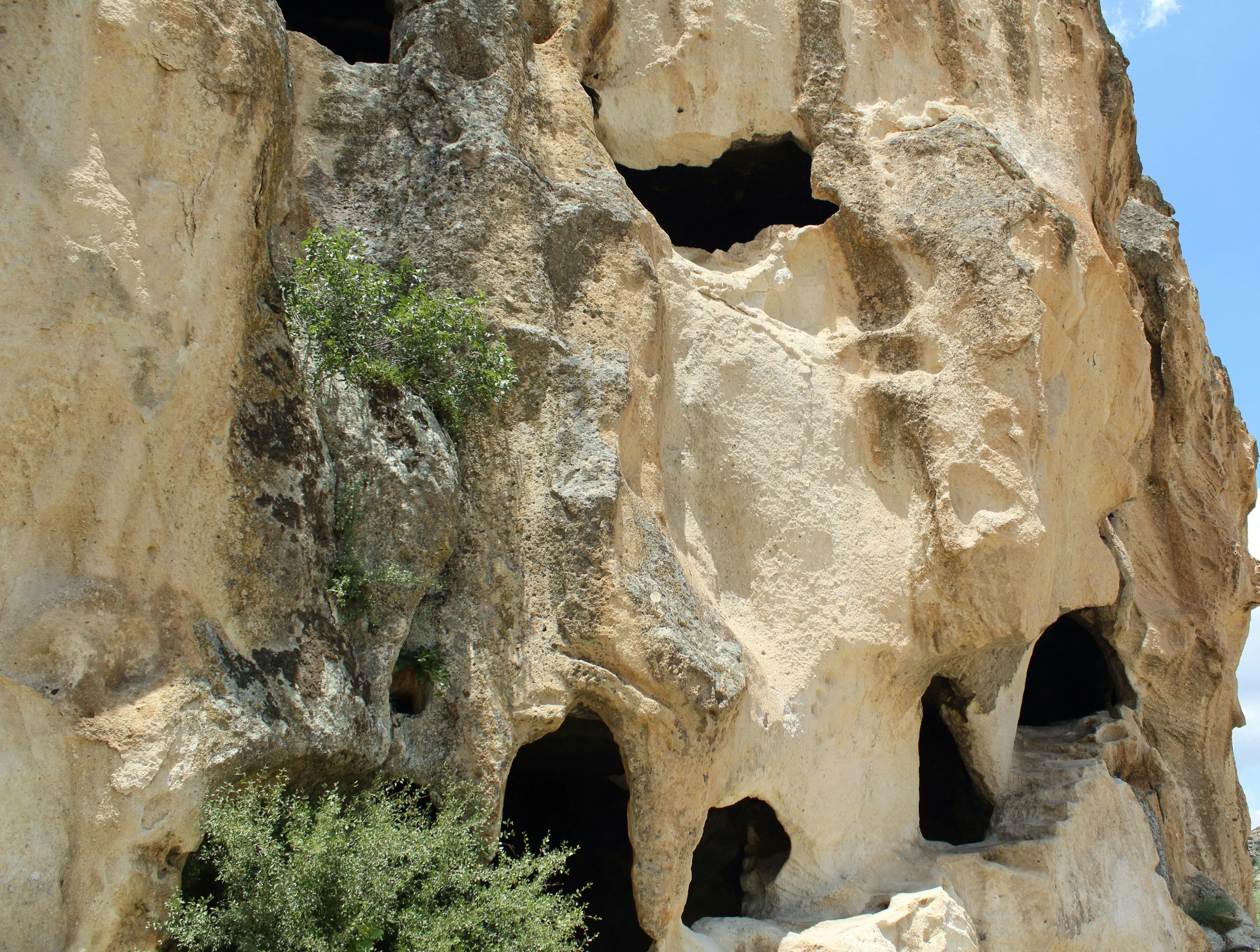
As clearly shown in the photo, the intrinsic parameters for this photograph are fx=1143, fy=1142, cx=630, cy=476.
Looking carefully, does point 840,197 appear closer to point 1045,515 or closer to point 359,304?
point 1045,515

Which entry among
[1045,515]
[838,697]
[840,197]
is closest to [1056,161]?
[840,197]

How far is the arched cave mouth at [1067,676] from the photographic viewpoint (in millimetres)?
10430

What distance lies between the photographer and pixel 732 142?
827 cm

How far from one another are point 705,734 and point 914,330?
3.20 m

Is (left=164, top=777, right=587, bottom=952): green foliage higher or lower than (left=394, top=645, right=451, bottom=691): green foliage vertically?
lower

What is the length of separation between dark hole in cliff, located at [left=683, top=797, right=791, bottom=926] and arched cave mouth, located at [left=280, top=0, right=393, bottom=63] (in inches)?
243

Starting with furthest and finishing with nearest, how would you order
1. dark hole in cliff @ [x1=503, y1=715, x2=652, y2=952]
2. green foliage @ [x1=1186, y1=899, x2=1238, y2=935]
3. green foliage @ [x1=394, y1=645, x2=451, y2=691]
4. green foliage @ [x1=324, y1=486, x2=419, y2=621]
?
green foliage @ [x1=1186, y1=899, x2=1238, y2=935] → dark hole in cliff @ [x1=503, y1=715, x2=652, y2=952] → green foliage @ [x1=394, y1=645, x2=451, y2=691] → green foliage @ [x1=324, y1=486, x2=419, y2=621]

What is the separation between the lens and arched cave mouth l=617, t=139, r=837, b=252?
8.71m

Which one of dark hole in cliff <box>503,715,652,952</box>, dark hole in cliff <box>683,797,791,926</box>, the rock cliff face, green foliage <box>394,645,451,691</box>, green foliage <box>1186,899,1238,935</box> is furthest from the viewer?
green foliage <box>1186,899,1238,935</box>

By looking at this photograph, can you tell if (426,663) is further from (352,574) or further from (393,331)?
(393,331)

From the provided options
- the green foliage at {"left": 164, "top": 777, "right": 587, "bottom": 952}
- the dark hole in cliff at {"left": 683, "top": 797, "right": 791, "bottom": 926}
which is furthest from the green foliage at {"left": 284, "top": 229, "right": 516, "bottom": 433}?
the dark hole in cliff at {"left": 683, "top": 797, "right": 791, "bottom": 926}

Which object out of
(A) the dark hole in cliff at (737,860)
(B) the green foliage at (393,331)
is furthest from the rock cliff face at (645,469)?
(B) the green foliage at (393,331)

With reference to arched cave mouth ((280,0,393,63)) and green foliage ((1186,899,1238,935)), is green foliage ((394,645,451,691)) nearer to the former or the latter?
arched cave mouth ((280,0,393,63))

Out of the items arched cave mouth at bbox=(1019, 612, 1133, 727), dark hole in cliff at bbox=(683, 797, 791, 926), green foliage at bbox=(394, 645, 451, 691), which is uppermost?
arched cave mouth at bbox=(1019, 612, 1133, 727)
